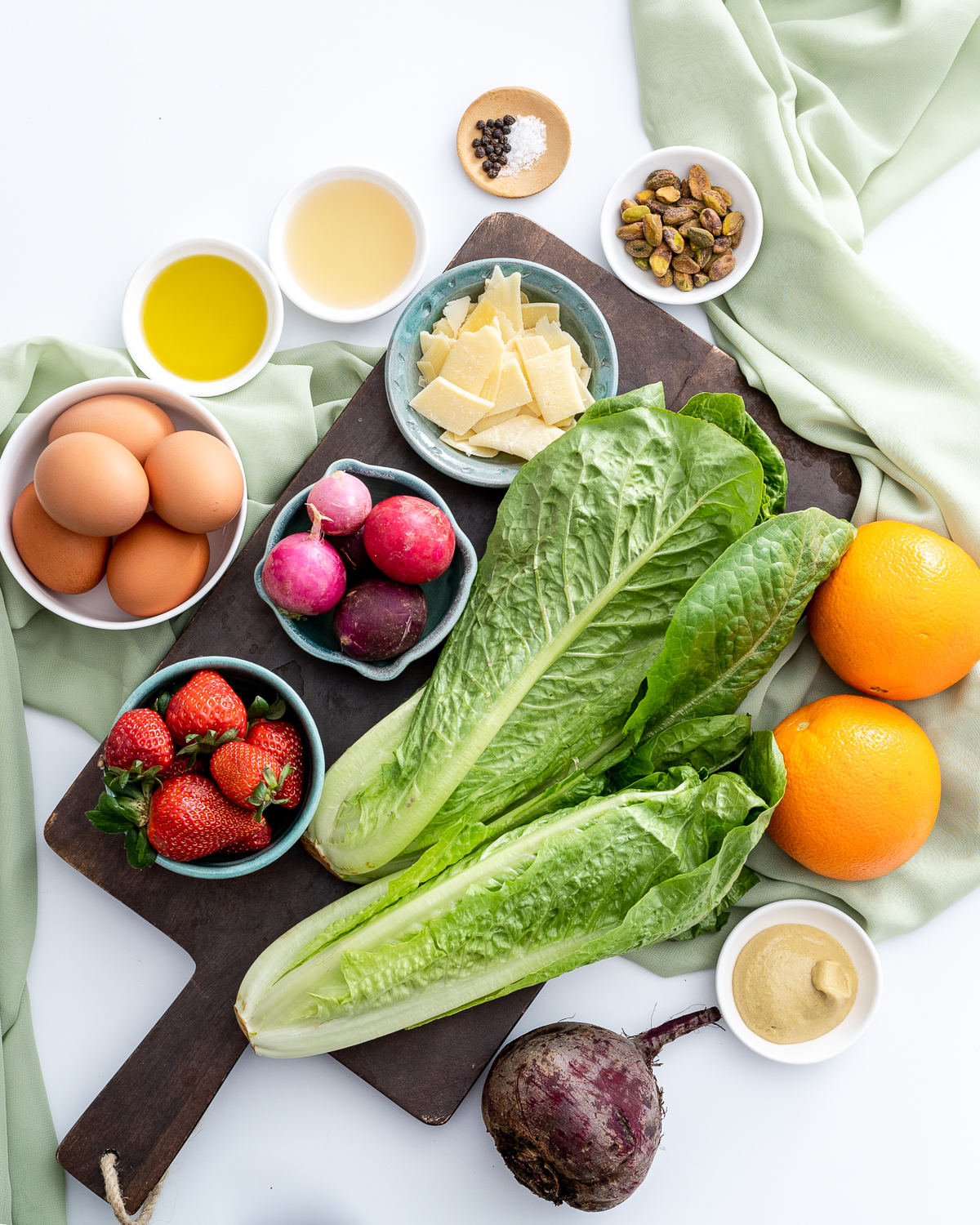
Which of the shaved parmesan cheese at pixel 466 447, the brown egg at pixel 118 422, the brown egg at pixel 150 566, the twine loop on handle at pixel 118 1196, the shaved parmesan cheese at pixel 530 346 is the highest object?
the shaved parmesan cheese at pixel 530 346

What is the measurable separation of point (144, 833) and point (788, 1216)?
4.94ft

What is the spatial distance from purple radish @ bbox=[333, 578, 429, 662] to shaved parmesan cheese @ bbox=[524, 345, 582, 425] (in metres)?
0.44

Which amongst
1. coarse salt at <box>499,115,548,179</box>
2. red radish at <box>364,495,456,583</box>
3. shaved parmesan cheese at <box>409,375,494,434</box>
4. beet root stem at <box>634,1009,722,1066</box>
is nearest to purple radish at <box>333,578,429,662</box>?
red radish at <box>364,495,456,583</box>

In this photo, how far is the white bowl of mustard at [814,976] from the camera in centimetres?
164

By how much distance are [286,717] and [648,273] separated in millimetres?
1143

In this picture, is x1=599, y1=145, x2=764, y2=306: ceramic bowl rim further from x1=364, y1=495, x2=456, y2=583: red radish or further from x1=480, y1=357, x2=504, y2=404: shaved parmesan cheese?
x1=364, y1=495, x2=456, y2=583: red radish

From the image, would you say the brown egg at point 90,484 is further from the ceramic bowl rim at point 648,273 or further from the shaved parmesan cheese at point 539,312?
the ceramic bowl rim at point 648,273

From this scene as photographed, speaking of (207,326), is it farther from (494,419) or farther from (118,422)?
(494,419)

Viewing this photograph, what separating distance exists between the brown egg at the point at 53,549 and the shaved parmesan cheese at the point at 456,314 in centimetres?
75

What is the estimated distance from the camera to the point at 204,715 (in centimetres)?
136

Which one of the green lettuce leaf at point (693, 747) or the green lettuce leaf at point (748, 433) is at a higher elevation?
the green lettuce leaf at point (748, 433)

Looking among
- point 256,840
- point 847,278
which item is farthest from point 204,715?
point 847,278

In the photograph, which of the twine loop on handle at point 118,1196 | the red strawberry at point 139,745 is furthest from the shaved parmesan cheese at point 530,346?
the twine loop on handle at point 118,1196

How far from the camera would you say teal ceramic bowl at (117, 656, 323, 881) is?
1412mm
